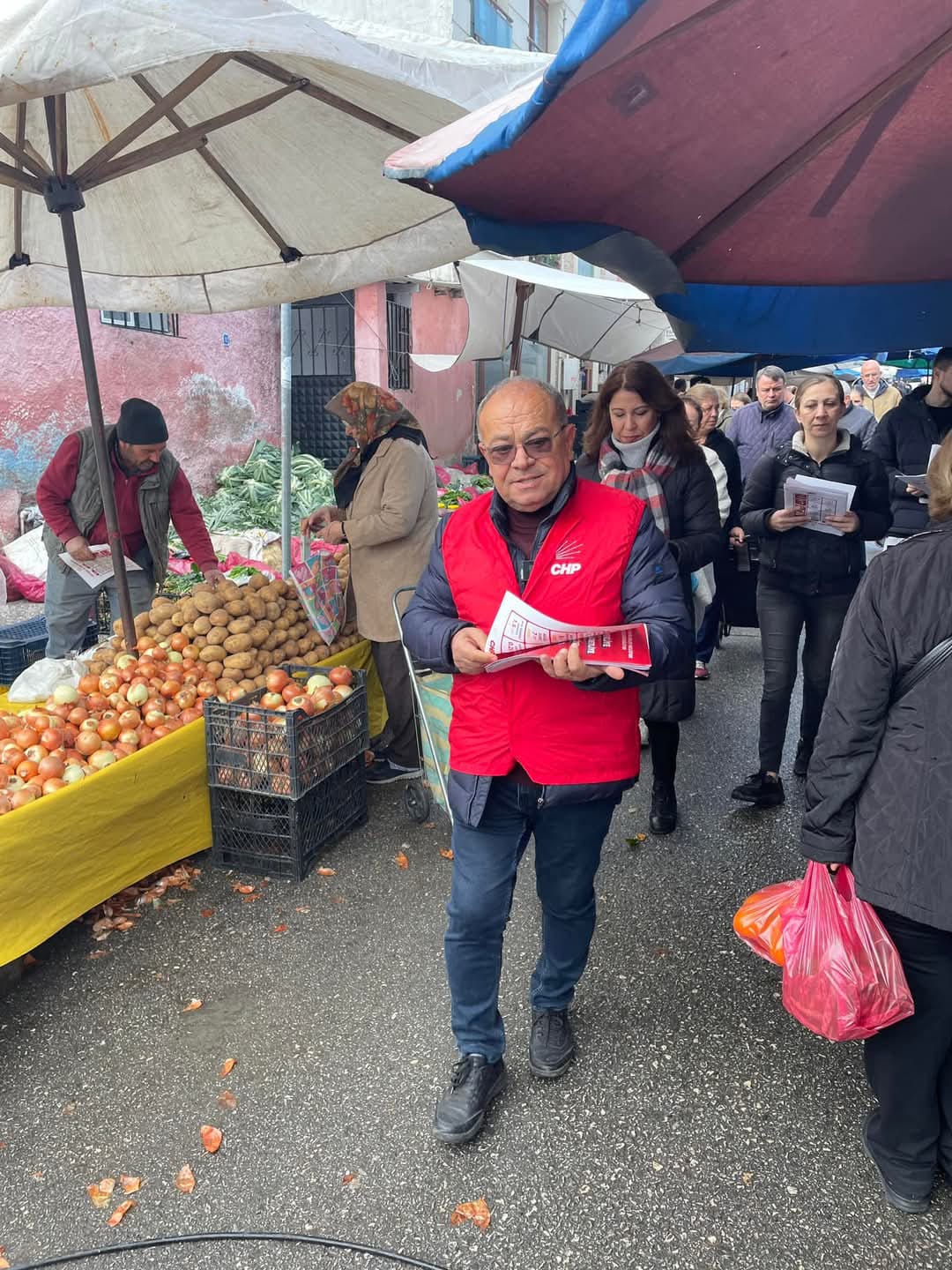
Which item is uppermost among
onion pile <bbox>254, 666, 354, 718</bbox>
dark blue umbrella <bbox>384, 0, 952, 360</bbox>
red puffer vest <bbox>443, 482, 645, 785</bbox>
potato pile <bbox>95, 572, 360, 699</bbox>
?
dark blue umbrella <bbox>384, 0, 952, 360</bbox>

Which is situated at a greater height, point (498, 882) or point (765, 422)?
point (765, 422)

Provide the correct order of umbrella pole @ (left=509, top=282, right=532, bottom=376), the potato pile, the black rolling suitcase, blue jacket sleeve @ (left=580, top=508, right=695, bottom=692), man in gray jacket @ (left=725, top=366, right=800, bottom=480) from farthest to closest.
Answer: umbrella pole @ (left=509, top=282, right=532, bottom=376)
man in gray jacket @ (left=725, top=366, right=800, bottom=480)
the black rolling suitcase
the potato pile
blue jacket sleeve @ (left=580, top=508, right=695, bottom=692)

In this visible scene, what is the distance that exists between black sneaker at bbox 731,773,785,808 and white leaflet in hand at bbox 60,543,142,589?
12.1ft

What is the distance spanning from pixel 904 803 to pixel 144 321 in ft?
37.4

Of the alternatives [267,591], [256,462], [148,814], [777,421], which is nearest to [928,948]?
[148,814]

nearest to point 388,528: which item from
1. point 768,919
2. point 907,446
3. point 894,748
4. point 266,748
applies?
point 266,748

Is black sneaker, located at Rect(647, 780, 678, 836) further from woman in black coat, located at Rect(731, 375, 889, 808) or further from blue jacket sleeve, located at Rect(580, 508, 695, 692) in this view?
blue jacket sleeve, located at Rect(580, 508, 695, 692)

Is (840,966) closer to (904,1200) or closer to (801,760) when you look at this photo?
(904,1200)

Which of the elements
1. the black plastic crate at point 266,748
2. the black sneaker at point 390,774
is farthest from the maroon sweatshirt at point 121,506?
the black sneaker at point 390,774

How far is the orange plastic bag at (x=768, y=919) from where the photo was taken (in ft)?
7.65

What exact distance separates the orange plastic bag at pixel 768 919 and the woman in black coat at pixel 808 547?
2.17 m

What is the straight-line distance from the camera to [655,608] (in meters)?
2.37

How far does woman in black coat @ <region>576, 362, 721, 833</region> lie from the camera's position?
3.98 meters

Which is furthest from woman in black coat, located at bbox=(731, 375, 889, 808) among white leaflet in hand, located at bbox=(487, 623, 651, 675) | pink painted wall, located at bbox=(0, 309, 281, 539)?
pink painted wall, located at bbox=(0, 309, 281, 539)
